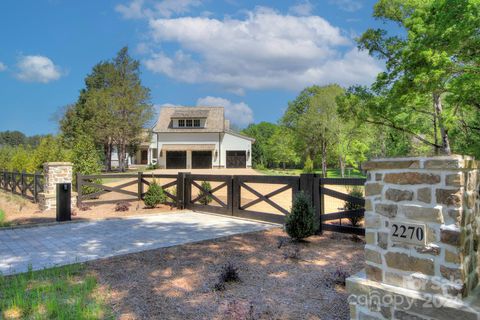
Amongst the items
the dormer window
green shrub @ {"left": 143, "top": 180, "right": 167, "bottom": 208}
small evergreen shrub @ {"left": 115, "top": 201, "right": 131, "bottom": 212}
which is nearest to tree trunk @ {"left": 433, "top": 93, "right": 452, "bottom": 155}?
green shrub @ {"left": 143, "top": 180, "right": 167, "bottom": 208}

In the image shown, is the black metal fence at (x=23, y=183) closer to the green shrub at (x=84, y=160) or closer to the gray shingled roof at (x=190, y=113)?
the green shrub at (x=84, y=160)

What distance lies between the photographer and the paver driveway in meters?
5.60

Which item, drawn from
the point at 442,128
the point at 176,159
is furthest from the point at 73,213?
the point at 176,159

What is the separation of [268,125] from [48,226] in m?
69.7

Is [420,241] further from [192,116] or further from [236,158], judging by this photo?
[192,116]

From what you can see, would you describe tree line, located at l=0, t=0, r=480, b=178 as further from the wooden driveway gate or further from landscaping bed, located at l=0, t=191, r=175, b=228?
the wooden driveway gate

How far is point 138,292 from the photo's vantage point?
403cm

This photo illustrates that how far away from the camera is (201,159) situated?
126 feet

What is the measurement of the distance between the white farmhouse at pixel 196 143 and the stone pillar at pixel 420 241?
112ft

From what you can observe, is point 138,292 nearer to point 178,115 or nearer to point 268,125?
point 178,115

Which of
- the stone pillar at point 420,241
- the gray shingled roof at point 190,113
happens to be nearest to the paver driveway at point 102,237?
the stone pillar at point 420,241

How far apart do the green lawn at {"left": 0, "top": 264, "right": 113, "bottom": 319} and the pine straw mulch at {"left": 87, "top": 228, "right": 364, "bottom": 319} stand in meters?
0.21

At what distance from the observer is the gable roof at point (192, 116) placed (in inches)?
1499

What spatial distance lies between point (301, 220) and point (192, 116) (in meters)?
33.3
